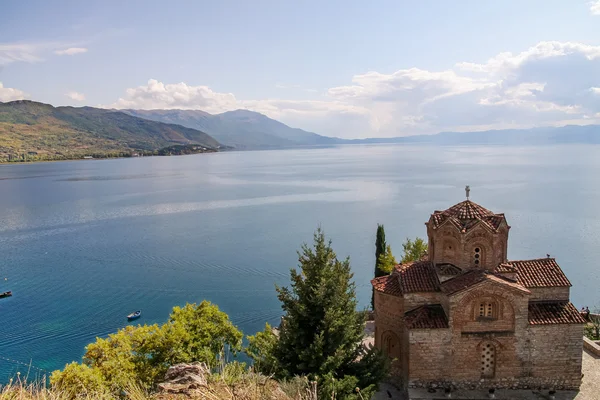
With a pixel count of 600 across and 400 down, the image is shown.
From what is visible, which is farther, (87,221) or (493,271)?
(87,221)

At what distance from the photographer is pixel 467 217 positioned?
1964 cm

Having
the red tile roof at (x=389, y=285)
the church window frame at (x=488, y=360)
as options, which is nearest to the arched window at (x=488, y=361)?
the church window frame at (x=488, y=360)

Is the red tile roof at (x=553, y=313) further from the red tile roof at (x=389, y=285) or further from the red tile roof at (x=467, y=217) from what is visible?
the red tile roof at (x=389, y=285)

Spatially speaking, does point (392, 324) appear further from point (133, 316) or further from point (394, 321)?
point (133, 316)

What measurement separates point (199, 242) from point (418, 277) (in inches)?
1623

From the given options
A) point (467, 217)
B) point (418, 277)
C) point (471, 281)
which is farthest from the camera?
point (418, 277)

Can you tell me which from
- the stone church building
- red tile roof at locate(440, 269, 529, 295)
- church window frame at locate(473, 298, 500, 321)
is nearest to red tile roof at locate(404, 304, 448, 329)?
the stone church building

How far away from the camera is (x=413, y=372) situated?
18.3m

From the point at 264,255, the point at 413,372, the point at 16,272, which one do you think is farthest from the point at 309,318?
the point at 16,272

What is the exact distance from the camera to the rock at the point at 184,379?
9453mm

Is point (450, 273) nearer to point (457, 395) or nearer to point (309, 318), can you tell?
point (457, 395)

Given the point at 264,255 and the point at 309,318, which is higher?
the point at 309,318

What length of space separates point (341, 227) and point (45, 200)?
70.4m

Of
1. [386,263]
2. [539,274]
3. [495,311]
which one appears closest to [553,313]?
[539,274]
